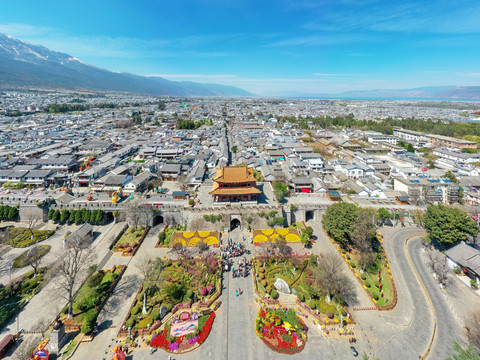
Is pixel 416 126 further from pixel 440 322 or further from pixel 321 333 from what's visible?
pixel 321 333

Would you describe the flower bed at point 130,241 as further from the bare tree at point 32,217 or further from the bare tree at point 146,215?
the bare tree at point 32,217

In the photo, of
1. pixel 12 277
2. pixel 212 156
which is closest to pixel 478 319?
pixel 12 277

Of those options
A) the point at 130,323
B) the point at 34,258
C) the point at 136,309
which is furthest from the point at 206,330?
the point at 34,258

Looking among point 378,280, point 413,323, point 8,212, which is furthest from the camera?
point 8,212

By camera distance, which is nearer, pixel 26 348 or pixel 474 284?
pixel 26 348

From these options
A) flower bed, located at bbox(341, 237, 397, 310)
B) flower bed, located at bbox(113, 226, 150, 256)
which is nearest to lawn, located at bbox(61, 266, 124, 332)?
flower bed, located at bbox(113, 226, 150, 256)

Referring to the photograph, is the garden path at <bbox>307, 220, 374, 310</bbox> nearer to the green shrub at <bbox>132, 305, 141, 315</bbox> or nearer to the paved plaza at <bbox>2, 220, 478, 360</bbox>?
the paved plaza at <bbox>2, 220, 478, 360</bbox>
